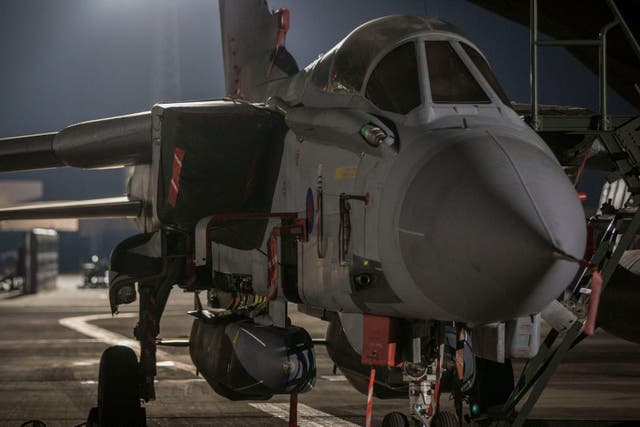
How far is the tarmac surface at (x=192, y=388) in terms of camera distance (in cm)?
1053

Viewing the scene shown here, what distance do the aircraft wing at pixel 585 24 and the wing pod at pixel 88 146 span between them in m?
6.13

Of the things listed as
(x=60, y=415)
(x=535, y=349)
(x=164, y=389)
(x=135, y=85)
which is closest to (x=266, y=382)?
(x=535, y=349)

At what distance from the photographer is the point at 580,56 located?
1293cm

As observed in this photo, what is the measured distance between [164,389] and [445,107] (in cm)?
816

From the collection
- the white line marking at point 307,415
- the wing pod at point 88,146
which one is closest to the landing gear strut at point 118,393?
the wing pod at point 88,146

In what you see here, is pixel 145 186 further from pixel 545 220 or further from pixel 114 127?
pixel 545 220

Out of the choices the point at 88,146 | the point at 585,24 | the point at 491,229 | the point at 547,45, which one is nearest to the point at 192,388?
the point at 88,146

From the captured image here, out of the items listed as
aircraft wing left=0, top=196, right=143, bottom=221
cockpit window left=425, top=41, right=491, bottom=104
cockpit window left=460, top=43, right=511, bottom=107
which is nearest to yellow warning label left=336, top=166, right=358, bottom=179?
cockpit window left=425, top=41, right=491, bottom=104

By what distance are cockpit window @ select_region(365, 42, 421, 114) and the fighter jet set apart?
0.01 m

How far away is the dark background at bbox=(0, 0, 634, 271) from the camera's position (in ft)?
251

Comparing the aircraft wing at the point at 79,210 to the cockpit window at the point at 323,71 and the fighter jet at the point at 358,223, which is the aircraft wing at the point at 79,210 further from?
the cockpit window at the point at 323,71

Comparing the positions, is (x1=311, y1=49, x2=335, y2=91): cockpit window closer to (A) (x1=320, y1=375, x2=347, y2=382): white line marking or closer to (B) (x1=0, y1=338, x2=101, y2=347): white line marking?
(A) (x1=320, y1=375, x2=347, y2=382): white line marking

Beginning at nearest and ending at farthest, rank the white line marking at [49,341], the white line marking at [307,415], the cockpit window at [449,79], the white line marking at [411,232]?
the white line marking at [411,232]
the cockpit window at [449,79]
the white line marking at [307,415]
the white line marking at [49,341]

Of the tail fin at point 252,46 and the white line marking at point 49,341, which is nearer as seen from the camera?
the tail fin at point 252,46
